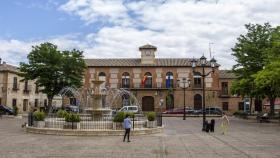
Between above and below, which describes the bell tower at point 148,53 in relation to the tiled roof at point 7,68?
above

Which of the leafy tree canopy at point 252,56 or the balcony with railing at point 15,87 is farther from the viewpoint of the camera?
the balcony with railing at point 15,87

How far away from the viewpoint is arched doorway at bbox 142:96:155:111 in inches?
2486

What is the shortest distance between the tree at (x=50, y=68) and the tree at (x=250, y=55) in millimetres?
18127

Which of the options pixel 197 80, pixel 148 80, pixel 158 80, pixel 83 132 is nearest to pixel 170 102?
pixel 158 80

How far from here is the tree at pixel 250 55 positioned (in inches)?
1617

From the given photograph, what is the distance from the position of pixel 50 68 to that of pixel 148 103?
23590 mm

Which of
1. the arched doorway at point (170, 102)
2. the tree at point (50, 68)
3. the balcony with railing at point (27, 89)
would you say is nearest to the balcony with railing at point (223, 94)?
the arched doorway at point (170, 102)

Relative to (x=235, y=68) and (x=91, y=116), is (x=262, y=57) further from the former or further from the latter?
(x=91, y=116)

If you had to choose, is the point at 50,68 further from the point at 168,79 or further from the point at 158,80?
the point at 168,79

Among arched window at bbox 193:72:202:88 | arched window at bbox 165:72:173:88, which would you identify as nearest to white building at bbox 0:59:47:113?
arched window at bbox 165:72:173:88

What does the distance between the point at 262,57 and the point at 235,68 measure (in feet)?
13.9

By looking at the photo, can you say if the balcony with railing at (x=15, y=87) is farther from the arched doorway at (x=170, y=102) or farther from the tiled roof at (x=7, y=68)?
the arched doorway at (x=170, y=102)

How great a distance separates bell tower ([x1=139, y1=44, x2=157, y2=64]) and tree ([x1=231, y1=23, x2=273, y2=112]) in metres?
21.9

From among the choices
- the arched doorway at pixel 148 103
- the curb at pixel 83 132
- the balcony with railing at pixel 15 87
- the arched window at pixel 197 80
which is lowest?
the curb at pixel 83 132
